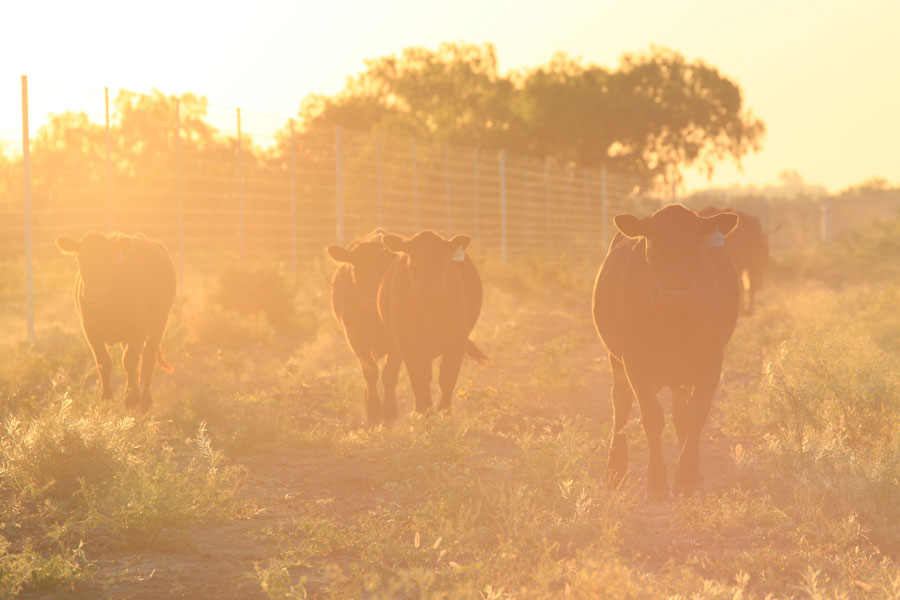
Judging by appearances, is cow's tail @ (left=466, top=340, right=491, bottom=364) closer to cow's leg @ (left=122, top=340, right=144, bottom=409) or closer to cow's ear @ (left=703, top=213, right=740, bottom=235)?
cow's leg @ (left=122, top=340, right=144, bottom=409)

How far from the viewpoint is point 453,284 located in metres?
10.0

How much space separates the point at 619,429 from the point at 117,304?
18.1ft

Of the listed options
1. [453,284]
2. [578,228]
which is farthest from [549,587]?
[578,228]

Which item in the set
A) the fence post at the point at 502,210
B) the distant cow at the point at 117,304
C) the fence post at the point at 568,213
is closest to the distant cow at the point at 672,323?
the distant cow at the point at 117,304

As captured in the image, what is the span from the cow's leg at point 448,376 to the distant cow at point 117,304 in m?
3.06

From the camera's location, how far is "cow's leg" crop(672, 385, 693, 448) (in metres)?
7.46

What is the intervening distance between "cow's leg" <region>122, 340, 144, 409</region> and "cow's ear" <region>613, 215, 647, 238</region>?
5539 millimetres

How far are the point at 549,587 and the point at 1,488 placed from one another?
388cm

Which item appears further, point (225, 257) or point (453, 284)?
point (225, 257)

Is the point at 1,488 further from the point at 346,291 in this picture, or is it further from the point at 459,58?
the point at 459,58

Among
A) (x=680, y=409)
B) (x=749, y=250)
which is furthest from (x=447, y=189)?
(x=680, y=409)

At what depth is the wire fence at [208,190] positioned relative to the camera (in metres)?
16.1

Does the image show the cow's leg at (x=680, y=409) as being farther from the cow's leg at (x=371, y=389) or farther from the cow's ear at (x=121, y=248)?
the cow's ear at (x=121, y=248)

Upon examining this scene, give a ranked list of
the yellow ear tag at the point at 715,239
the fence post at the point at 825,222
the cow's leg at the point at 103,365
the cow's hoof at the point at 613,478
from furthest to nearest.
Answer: the fence post at the point at 825,222
the cow's leg at the point at 103,365
the cow's hoof at the point at 613,478
the yellow ear tag at the point at 715,239
